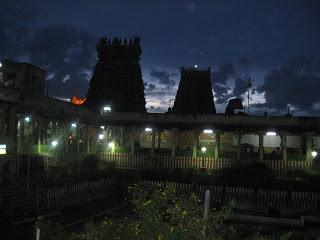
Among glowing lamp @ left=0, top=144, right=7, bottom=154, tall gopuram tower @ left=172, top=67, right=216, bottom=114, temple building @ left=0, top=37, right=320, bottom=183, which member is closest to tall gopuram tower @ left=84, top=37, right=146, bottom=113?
temple building @ left=0, top=37, right=320, bottom=183

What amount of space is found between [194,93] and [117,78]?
44.8 feet

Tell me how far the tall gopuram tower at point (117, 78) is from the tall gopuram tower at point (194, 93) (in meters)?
6.86

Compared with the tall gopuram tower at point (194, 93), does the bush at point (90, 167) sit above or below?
below

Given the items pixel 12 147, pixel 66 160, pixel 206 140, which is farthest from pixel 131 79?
pixel 12 147

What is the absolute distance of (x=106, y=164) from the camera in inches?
1009

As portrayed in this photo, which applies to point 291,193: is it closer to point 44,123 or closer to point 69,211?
point 69,211

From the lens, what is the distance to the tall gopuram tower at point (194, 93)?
53.5m

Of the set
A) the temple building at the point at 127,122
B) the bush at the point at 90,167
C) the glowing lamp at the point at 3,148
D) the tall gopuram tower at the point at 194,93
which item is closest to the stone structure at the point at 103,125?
the temple building at the point at 127,122

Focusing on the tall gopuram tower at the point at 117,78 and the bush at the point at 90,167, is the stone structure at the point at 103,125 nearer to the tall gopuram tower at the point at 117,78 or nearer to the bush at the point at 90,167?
the bush at the point at 90,167

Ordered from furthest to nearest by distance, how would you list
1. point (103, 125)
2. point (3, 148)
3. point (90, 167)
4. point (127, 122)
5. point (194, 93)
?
point (194, 93)
point (103, 125)
point (127, 122)
point (90, 167)
point (3, 148)

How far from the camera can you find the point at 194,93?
5494 cm

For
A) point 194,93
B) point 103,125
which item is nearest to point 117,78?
point 194,93

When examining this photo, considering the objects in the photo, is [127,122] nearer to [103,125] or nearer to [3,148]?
[103,125]

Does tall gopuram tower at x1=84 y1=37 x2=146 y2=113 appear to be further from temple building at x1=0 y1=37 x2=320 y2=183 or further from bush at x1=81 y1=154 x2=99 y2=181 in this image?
bush at x1=81 y1=154 x2=99 y2=181
